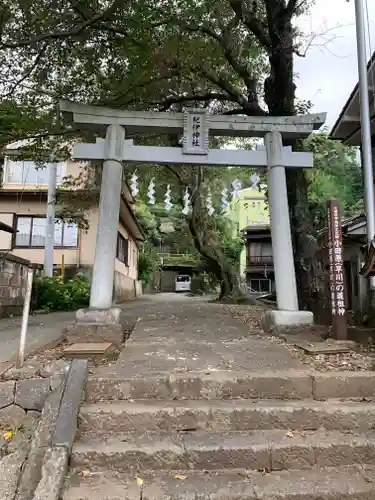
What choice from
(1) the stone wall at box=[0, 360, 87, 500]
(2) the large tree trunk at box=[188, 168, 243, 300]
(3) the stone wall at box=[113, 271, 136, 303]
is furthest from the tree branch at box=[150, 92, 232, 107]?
(3) the stone wall at box=[113, 271, 136, 303]

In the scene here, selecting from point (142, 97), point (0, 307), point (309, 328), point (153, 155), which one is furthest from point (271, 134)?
point (0, 307)

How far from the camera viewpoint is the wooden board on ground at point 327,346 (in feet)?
17.4

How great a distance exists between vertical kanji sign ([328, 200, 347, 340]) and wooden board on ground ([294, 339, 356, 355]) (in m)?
0.30

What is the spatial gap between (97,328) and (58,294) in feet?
27.3

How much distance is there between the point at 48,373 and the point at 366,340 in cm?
455

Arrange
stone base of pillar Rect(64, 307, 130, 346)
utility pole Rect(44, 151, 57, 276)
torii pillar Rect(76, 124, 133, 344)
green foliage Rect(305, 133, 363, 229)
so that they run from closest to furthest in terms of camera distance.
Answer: stone base of pillar Rect(64, 307, 130, 346), torii pillar Rect(76, 124, 133, 344), utility pole Rect(44, 151, 57, 276), green foliage Rect(305, 133, 363, 229)

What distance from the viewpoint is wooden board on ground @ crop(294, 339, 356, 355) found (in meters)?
5.29

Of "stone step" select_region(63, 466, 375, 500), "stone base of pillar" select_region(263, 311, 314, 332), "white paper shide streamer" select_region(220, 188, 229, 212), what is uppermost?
"white paper shide streamer" select_region(220, 188, 229, 212)

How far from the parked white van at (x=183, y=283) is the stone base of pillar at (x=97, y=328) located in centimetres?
3412

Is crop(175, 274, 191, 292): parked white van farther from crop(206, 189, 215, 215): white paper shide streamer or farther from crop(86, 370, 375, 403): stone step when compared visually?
crop(86, 370, 375, 403): stone step

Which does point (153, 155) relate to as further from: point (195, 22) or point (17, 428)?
point (17, 428)

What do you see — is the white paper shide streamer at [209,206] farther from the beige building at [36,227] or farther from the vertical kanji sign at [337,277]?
the vertical kanji sign at [337,277]

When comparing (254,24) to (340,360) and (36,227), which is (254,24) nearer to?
(340,360)

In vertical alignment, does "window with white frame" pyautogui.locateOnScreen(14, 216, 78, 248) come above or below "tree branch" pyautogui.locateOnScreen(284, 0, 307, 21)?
below
